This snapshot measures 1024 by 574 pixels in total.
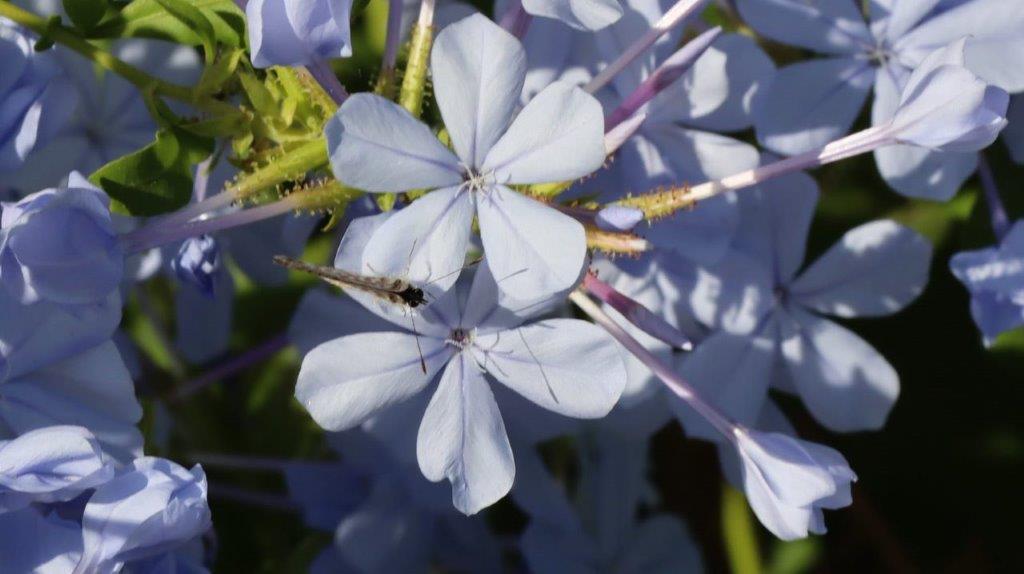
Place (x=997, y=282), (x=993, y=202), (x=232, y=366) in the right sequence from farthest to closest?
(x=232, y=366)
(x=993, y=202)
(x=997, y=282)

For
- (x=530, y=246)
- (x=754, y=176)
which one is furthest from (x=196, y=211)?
(x=754, y=176)

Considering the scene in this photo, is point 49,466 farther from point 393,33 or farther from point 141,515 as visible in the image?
point 393,33

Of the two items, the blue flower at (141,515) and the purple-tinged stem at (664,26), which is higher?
the purple-tinged stem at (664,26)

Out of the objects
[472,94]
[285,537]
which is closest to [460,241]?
[472,94]

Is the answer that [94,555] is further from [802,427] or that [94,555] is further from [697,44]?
[802,427]

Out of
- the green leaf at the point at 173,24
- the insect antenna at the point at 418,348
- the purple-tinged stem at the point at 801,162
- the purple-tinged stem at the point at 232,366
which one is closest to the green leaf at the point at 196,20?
the green leaf at the point at 173,24

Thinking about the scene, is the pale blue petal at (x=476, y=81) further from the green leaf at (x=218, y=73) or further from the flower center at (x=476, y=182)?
the green leaf at (x=218, y=73)
